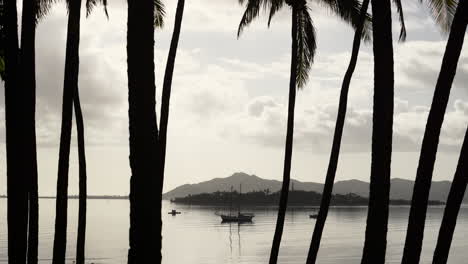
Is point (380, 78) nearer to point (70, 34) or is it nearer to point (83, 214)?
point (70, 34)

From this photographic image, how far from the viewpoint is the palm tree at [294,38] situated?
22031 mm

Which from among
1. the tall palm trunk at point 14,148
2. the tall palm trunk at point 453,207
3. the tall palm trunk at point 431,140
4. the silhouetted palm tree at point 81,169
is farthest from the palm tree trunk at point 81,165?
the tall palm trunk at point 453,207

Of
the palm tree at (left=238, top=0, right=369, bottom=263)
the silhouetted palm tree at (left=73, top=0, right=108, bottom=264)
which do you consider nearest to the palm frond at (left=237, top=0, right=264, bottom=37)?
the palm tree at (left=238, top=0, right=369, bottom=263)

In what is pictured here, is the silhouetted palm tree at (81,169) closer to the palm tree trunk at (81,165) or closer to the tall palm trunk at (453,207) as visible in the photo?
the palm tree trunk at (81,165)

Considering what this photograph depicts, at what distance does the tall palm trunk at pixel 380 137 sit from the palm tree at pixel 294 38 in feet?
31.4

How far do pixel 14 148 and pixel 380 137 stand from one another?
708cm

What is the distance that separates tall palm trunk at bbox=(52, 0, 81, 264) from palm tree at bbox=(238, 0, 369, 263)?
22.1ft

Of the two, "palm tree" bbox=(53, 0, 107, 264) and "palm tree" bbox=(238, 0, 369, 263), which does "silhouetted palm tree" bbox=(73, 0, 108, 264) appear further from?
"palm tree" bbox=(238, 0, 369, 263)

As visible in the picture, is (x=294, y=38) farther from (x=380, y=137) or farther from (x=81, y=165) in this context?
(x=380, y=137)

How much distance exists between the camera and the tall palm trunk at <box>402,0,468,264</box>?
1192 cm

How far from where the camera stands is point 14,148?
14.1 meters

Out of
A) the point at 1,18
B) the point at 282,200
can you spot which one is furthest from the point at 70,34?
the point at 282,200

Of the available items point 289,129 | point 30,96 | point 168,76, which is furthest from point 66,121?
point 289,129

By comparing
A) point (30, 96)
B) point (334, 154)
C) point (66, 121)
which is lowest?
point (334, 154)
